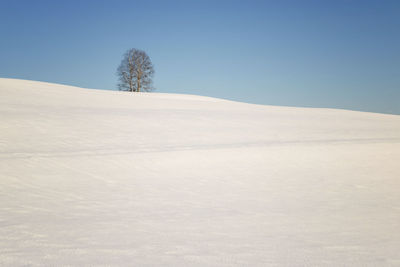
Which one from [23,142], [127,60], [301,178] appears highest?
[127,60]

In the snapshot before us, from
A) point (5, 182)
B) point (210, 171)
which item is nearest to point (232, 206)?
point (210, 171)

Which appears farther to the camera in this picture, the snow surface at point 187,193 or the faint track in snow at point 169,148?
the faint track in snow at point 169,148

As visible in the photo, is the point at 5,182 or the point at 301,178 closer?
the point at 5,182

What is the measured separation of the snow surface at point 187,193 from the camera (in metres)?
3.38

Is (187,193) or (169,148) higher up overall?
(169,148)

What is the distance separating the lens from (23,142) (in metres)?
9.70

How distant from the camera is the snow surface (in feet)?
11.1

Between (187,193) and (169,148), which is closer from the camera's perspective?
(187,193)

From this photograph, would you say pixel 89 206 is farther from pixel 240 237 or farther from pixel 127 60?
pixel 127 60

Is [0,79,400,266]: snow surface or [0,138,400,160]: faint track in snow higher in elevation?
[0,138,400,160]: faint track in snow

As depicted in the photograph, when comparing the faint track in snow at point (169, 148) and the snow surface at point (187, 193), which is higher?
the faint track in snow at point (169, 148)

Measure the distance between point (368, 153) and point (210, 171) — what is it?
622 centimetres

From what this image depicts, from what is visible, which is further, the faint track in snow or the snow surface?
the faint track in snow

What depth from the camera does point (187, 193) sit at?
638cm
